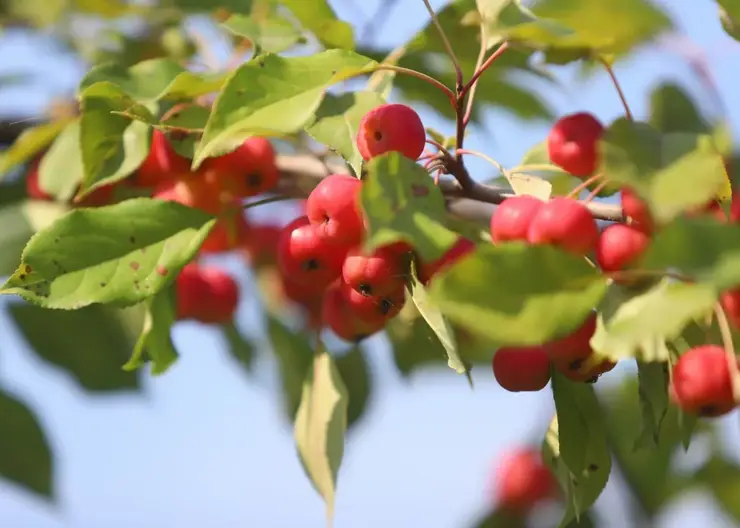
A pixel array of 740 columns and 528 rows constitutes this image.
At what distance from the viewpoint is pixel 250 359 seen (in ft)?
6.92

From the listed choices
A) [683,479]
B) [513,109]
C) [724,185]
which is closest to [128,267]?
[724,185]

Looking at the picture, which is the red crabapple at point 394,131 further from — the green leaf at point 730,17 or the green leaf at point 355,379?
the green leaf at point 355,379

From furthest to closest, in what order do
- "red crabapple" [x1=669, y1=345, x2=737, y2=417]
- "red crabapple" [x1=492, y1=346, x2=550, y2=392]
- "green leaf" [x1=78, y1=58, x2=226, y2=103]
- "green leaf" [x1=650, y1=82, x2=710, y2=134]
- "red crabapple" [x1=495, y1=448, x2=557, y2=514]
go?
"red crabapple" [x1=495, y1=448, x2=557, y2=514] < "green leaf" [x1=650, y1=82, x2=710, y2=134] < "green leaf" [x1=78, y1=58, x2=226, y2=103] < "red crabapple" [x1=492, y1=346, x2=550, y2=392] < "red crabapple" [x1=669, y1=345, x2=737, y2=417]

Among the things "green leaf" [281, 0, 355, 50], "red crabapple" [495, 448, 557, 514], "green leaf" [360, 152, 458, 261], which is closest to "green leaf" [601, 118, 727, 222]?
"green leaf" [360, 152, 458, 261]

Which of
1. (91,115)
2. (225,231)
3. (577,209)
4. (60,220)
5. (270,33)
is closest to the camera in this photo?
(577,209)

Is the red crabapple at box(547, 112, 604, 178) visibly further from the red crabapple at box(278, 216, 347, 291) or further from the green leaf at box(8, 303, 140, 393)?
the green leaf at box(8, 303, 140, 393)

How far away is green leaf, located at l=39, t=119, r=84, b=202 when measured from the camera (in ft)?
4.52

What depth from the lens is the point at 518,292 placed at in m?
0.69

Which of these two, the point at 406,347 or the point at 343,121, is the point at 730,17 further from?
the point at 406,347

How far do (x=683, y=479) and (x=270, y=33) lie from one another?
1791 millimetres

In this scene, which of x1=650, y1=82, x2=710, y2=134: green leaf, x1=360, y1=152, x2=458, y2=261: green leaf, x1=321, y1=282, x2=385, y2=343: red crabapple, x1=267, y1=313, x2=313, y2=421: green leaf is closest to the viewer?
x1=360, y1=152, x2=458, y2=261: green leaf

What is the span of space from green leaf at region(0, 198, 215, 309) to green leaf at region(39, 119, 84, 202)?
0.96 feet

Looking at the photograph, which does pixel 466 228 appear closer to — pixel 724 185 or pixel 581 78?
pixel 724 185

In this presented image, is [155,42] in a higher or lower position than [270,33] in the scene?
lower
